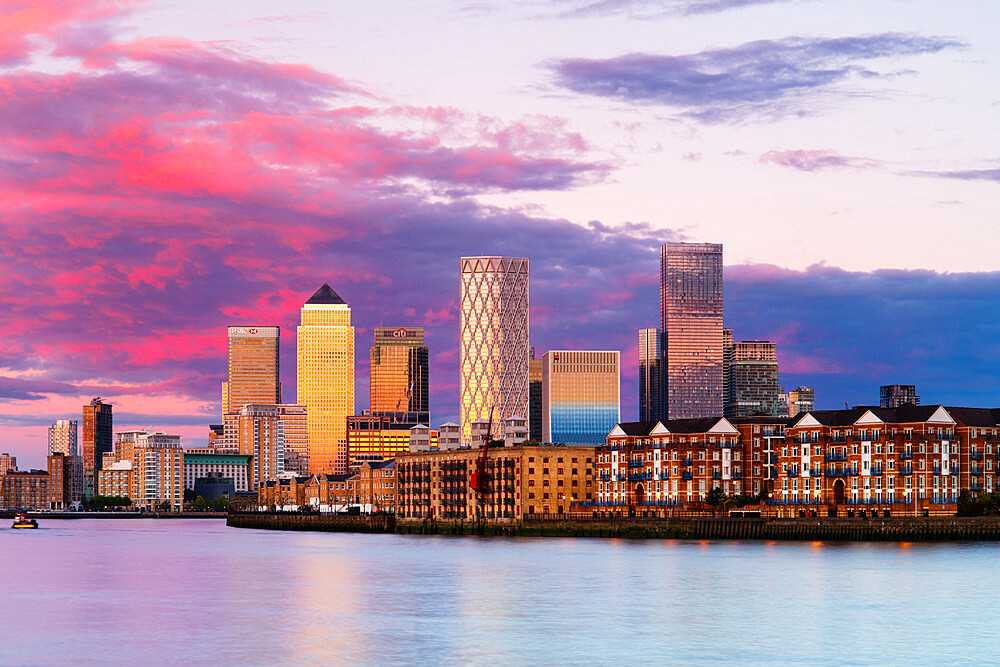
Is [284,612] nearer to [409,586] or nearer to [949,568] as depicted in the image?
[409,586]

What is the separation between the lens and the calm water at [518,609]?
7575 centimetres

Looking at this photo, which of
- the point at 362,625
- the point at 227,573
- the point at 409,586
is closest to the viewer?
the point at 362,625

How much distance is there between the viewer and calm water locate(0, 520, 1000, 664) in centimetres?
7575

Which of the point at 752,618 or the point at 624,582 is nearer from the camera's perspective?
the point at 752,618

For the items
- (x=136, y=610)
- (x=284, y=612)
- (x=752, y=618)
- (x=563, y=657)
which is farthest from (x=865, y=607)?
(x=136, y=610)

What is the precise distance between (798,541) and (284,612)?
10085 centimetres

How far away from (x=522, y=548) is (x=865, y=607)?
84.2 m

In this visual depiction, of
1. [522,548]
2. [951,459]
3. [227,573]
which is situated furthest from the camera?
[951,459]

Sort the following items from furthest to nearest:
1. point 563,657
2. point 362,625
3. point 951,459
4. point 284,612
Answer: point 951,459, point 284,612, point 362,625, point 563,657

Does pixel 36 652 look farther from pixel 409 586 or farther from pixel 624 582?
pixel 624 582

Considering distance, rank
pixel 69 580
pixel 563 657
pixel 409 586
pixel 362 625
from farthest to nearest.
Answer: pixel 69 580
pixel 409 586
pixel 362 625
pixel 563 657

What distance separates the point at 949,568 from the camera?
128m

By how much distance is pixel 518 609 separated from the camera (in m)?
95.9

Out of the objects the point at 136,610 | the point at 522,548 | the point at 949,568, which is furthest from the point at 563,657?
the point at 522,548
